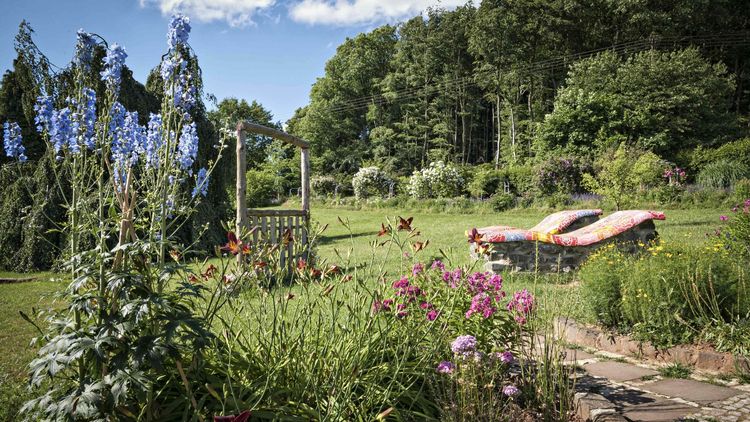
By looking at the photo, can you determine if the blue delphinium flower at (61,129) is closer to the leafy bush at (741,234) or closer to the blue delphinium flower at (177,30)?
the blue delphinium flower at (177,30)

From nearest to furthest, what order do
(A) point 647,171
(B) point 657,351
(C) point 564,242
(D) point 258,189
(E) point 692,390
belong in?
(E) point 692,390, (B) point 657,351, (C) point 564,242, (A) point 647,171, (D) point 258,189

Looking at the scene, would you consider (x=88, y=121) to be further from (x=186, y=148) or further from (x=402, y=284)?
(x=402, y=284)

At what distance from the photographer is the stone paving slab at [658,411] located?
2.17 meters

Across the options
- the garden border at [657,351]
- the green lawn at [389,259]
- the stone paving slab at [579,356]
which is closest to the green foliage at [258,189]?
the green lawn at [389,259]

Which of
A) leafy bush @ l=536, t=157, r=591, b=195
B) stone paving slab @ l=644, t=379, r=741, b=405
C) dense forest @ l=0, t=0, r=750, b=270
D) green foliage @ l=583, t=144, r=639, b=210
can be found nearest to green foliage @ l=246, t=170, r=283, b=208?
dense forest @ l=0, t=0, r=750, b=270

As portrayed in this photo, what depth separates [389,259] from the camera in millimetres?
7930

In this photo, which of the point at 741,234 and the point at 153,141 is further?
the point at 741,234

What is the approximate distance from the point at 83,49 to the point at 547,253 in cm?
547

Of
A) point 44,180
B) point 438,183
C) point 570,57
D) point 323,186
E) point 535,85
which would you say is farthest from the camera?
point 535,85

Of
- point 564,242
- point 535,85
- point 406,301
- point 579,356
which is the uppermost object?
point 535,85

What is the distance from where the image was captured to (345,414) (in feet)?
6.32

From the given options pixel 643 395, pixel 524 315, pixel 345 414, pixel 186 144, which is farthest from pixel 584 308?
pixel 186 144

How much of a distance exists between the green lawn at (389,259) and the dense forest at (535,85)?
8207 mm

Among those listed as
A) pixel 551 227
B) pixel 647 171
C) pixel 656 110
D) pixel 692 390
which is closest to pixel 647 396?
pixel 692 390
